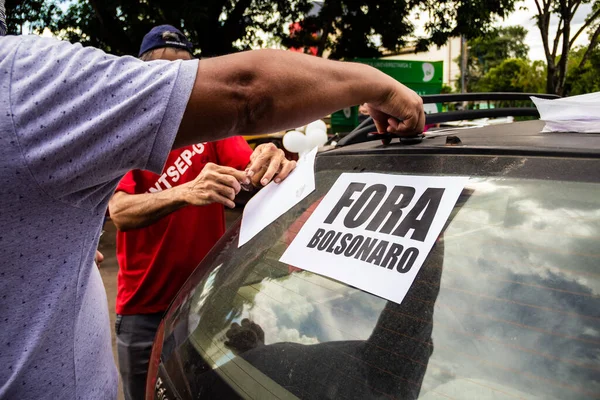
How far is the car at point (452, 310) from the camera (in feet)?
2.97

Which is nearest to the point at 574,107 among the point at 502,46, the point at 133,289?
the point at 133,289

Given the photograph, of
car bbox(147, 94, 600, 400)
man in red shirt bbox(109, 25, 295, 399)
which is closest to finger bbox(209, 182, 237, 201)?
car bbox(147, 94, 600, 400)

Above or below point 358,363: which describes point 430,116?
above

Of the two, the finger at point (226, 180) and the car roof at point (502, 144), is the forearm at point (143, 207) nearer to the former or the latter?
the finger at point (226, 180)

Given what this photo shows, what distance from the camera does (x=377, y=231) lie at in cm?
116

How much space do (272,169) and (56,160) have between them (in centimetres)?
88

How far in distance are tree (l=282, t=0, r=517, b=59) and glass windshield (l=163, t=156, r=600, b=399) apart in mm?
9848

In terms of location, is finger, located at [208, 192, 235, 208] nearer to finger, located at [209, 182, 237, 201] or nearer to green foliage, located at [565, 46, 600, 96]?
finger, located at [209, 182, 237, 201]

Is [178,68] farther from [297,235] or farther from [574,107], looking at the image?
[574,107]

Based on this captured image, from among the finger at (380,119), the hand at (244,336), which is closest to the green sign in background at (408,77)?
the finger at (380,119)

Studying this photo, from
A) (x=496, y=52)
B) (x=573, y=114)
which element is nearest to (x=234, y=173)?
(x=573, y=114)

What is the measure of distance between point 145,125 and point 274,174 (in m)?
0.84

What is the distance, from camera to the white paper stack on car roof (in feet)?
4.58

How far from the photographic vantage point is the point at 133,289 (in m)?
2.19
